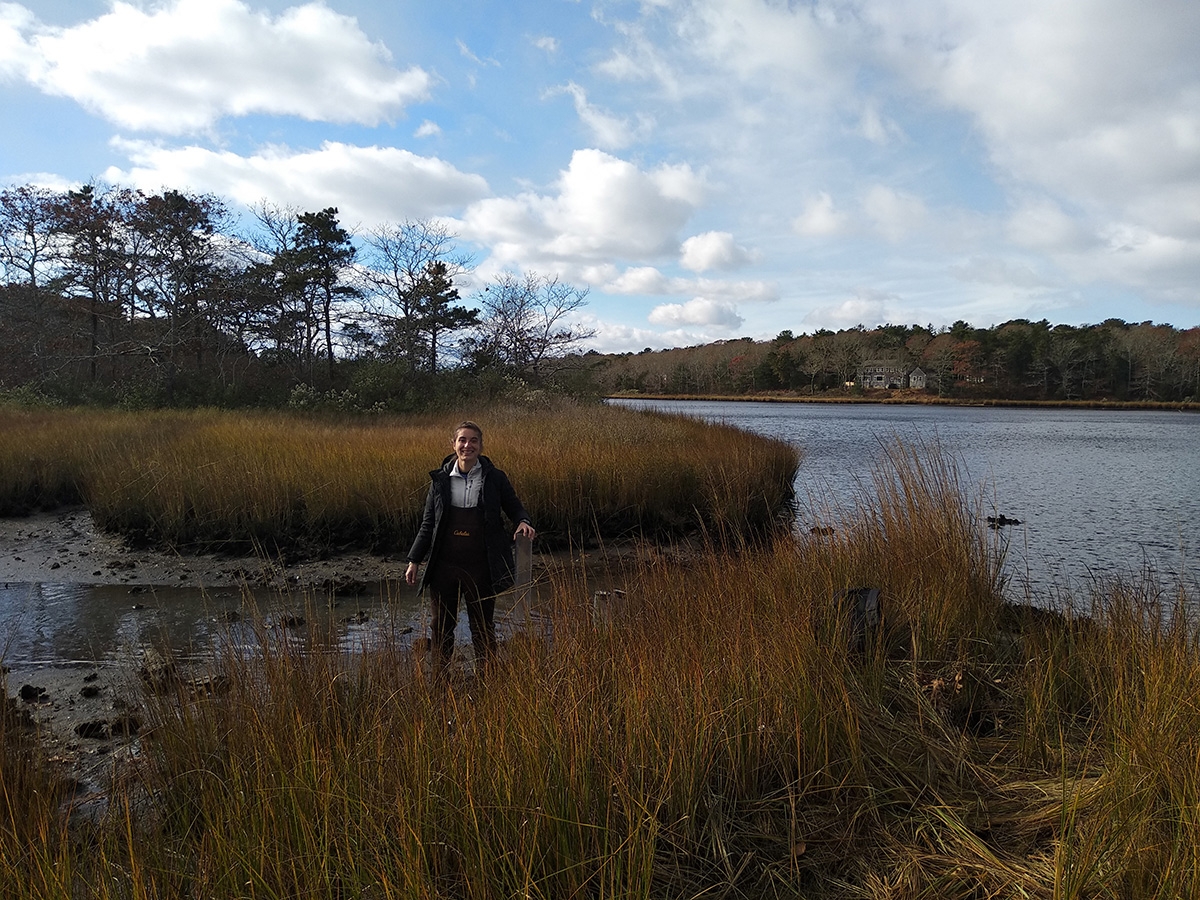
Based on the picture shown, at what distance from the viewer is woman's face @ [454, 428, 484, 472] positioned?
15.6 ft

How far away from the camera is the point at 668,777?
2.46 m

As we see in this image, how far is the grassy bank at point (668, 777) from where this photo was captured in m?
→ 2.17

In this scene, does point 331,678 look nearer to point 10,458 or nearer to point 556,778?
point 556,778

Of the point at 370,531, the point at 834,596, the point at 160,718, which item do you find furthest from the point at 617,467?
the point at 160,718

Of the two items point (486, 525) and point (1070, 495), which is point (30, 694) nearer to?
point (486, 525)

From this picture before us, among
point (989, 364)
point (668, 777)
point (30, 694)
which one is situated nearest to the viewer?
point (668, 777)

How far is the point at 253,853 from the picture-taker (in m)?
2.12

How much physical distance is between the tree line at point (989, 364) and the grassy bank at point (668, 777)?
65.9 metres

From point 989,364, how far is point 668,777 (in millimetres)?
107667

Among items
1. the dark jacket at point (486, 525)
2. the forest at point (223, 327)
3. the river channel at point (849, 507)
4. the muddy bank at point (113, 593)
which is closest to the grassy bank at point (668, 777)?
the river channel at point (849, 507)

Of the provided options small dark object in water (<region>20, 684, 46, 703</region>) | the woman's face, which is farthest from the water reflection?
the woman's face

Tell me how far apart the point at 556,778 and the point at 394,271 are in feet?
96.2

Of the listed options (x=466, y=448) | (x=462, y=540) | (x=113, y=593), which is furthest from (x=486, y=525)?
(x=113, y=593)

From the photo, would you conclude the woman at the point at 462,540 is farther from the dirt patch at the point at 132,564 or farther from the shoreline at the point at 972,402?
the shoreline at the point at 972,402
